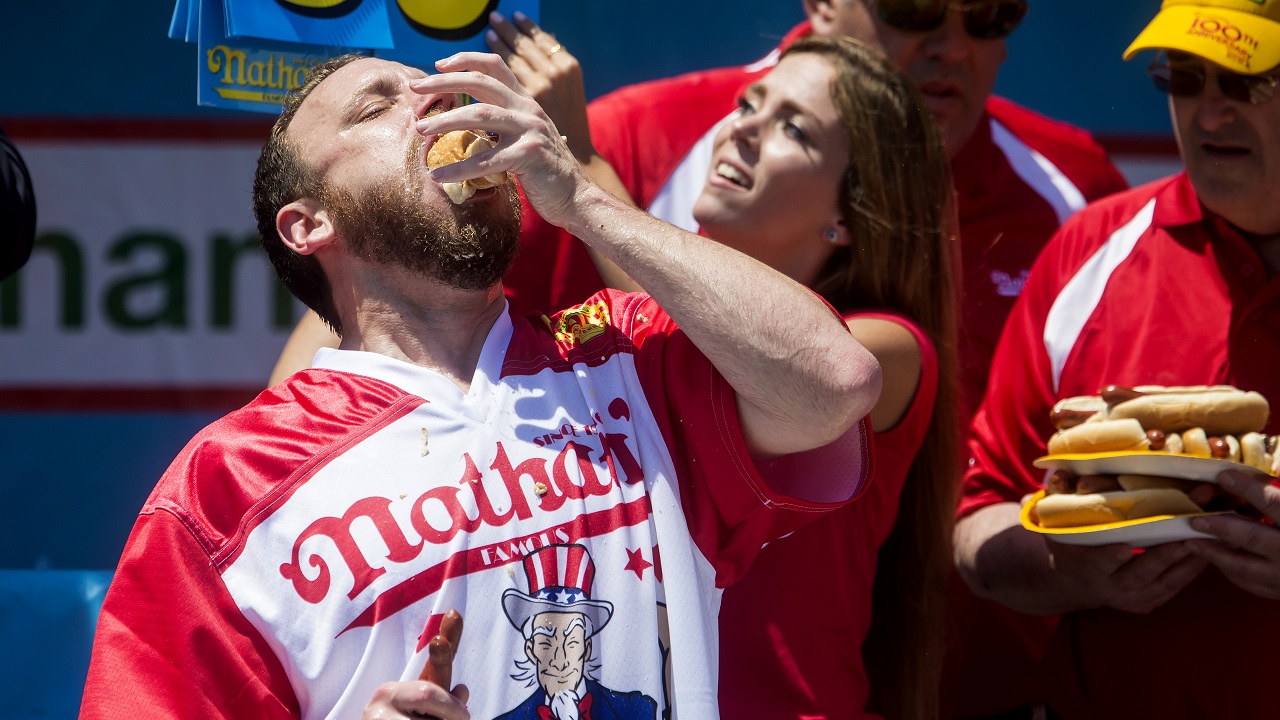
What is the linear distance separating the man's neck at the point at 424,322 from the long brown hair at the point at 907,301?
2.38ft

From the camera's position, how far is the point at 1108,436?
1.91 metres

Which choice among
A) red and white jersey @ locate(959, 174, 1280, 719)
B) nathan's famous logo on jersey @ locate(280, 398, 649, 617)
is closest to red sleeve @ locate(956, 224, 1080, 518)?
red and white jersey @ locate(959, 174, 1280, 719)

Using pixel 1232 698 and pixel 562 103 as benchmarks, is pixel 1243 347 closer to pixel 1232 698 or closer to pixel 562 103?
pixel 1232 698

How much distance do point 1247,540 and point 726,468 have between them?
0.85 metres

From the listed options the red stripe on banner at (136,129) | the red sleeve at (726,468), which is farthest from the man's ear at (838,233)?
the red stripe on banner at (136,129)

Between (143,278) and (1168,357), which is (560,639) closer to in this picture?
(1168,357)

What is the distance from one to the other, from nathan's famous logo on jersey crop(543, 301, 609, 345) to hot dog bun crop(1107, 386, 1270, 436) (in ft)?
2.63

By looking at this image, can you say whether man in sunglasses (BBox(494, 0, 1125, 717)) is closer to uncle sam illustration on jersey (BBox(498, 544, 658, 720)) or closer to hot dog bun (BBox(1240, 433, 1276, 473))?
hot dog bun (BBox(1240, 433, 1276, 473))

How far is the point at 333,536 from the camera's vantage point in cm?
160

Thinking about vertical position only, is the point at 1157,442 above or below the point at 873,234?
below

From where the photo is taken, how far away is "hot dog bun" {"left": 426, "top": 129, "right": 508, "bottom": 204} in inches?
66.8

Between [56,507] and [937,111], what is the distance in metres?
2.24

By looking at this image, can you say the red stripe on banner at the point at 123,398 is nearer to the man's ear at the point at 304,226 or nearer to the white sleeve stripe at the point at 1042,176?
the man's ear at the point at 304,226

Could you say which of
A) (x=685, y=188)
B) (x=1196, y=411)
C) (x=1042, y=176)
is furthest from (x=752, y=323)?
(x=1042, y=176)
